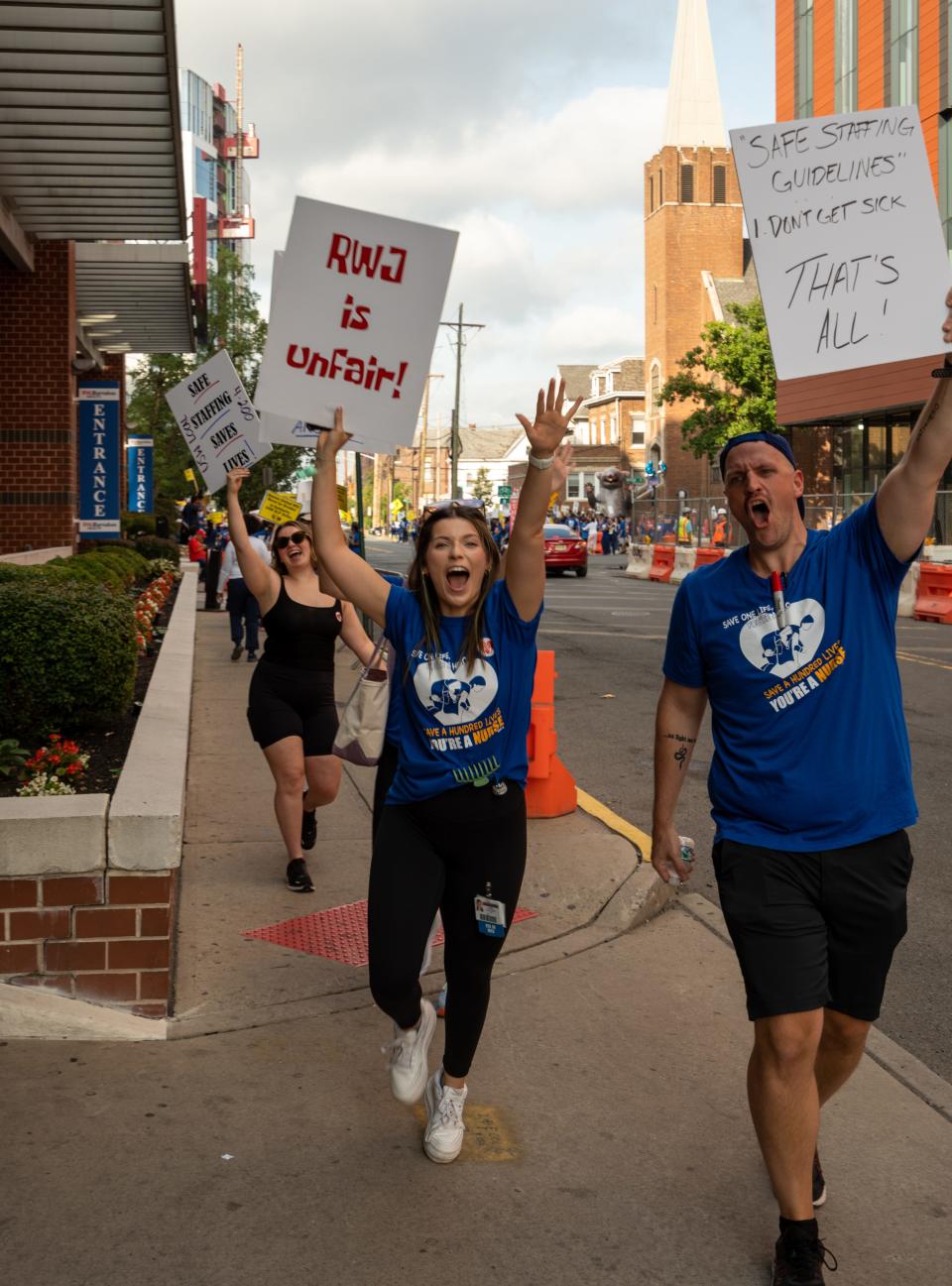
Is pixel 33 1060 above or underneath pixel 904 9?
underneath

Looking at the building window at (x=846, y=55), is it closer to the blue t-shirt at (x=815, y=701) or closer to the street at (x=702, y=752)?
the street at (x=702, y=752)

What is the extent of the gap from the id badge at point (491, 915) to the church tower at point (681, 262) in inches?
3065

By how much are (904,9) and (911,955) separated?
3923 cm

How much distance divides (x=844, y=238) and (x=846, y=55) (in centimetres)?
4381

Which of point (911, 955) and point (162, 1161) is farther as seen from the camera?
point (911, 955)

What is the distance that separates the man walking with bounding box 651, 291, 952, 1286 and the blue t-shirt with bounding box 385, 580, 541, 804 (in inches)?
23.0

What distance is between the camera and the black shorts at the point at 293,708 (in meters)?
6.84

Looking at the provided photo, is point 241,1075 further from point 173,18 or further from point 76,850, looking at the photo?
point 173,18

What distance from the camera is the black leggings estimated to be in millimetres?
4008

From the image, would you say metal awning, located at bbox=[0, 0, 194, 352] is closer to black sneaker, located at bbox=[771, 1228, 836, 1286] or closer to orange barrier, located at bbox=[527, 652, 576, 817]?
orange barrier, located at bbox=[527, 652, 576, 817]

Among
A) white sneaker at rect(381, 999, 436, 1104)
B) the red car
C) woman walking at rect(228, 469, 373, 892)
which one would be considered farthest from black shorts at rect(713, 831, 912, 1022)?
the red car

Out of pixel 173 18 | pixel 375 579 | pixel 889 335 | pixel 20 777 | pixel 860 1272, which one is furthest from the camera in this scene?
pixel 173 18

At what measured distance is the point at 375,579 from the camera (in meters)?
4.18

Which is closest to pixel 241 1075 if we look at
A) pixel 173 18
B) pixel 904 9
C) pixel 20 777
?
pixel 20 777
